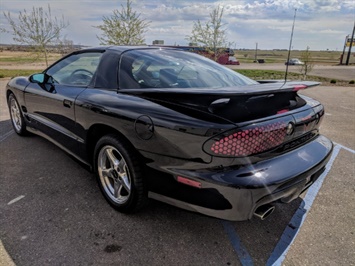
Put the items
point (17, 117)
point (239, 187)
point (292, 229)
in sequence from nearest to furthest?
1. point (239, 187)
2. point (292, 229)
3. point (17, 117)

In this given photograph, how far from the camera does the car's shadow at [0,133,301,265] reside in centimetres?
206

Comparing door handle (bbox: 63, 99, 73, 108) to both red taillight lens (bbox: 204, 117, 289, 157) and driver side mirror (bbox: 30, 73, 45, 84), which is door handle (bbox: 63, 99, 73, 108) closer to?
driver side mirror (bbox: 30, 73, 45, 84)

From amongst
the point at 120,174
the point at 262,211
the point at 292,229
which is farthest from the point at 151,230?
the point at 292,229

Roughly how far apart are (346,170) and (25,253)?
3.76 m

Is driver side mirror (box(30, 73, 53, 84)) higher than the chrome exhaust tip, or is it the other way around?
driver side mirror (box(30, 73, 53, 84))

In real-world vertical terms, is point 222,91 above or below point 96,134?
above

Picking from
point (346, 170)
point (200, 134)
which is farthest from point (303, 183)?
point (346, 170)

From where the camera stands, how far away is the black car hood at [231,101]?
1.93 m

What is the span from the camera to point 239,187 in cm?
182

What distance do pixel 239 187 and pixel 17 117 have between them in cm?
416

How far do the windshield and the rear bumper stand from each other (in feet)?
3.05

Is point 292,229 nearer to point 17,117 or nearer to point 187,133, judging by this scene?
point 187,133

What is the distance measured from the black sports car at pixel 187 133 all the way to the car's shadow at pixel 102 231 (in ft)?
0.77

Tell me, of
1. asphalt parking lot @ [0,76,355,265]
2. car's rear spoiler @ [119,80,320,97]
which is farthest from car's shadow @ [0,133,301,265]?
car's rear spoiler @ [119,80,320,97]
